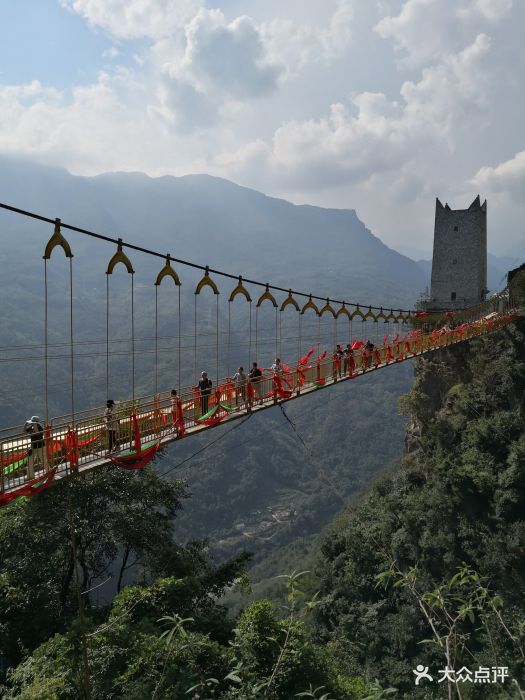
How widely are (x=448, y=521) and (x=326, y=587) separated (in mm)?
9244

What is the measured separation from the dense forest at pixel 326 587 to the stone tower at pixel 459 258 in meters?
7.89

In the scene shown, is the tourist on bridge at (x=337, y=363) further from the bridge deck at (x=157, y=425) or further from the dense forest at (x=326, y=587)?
the dense forest at (x=326, y=587)

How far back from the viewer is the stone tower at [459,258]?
115 feet

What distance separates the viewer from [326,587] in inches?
1086

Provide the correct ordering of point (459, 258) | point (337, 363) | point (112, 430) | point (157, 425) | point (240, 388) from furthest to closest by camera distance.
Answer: point (459, 258)
point (337, 363)
point (240, 388)
point (157, 425)
point (112, 430)

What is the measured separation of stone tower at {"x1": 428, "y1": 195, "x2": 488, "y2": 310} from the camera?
35.1 meters

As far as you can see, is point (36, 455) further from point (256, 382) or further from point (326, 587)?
point (326, 587)

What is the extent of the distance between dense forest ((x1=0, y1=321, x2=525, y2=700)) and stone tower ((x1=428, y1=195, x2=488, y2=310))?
7.89 m

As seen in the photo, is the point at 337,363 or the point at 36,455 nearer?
the point at 36,455

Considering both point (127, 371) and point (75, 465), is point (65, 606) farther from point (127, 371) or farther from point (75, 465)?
point (127, 371)

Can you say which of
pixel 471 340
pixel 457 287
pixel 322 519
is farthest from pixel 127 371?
pixel 471 340

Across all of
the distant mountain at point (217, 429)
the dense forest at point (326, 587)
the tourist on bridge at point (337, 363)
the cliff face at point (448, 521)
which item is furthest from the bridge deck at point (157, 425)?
the distant mountain at point (217, 429)

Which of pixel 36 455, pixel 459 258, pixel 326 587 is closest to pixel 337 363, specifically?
pixel 36 455

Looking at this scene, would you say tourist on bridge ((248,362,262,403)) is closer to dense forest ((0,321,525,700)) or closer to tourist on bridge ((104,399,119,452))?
tourist on bridge ((104,399,119,452))
